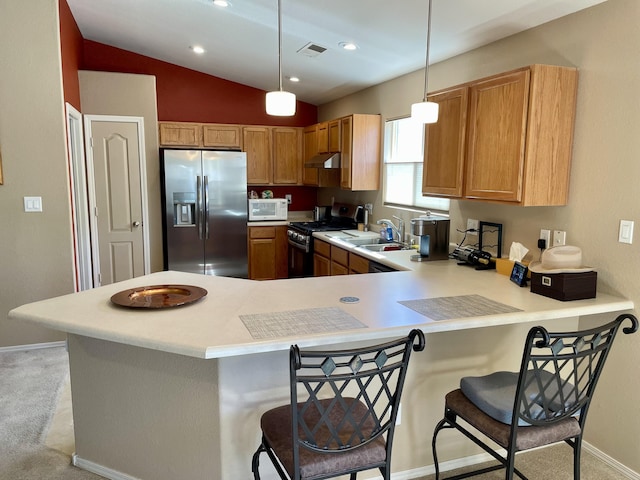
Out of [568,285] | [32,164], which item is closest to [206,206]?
[32,164]

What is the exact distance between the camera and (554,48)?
259cm

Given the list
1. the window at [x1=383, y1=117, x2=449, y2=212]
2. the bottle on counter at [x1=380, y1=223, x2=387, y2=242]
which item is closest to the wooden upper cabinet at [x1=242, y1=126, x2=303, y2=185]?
the window at [x1=383, y1=117, x2=449, y2=212]

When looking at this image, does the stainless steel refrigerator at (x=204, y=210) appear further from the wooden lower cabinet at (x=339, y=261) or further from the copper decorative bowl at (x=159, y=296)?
the copper decorative bowl at (x=159, y=296)

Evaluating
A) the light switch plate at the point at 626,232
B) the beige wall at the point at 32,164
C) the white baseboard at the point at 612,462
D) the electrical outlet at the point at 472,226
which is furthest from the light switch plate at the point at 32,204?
the white baseboard at the point at 612,462

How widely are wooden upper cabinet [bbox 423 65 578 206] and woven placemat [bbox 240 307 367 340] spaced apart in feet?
4.20

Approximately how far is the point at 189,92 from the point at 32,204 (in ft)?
9.18

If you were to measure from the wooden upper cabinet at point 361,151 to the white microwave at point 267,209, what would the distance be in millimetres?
1340

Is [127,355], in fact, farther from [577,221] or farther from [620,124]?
[620,124]

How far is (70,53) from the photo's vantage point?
165 inches

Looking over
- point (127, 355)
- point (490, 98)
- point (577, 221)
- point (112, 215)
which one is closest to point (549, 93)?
point (490, 98)

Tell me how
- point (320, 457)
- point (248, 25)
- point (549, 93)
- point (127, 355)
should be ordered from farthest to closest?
1. point (248, 25)
2. point (549, 93)
3. point (127, 355)
4. point (320, 457)

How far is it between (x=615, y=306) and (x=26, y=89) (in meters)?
4.16

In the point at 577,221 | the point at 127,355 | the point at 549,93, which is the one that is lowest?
the point at 127,355

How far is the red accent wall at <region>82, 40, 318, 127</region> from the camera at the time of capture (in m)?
5.35
